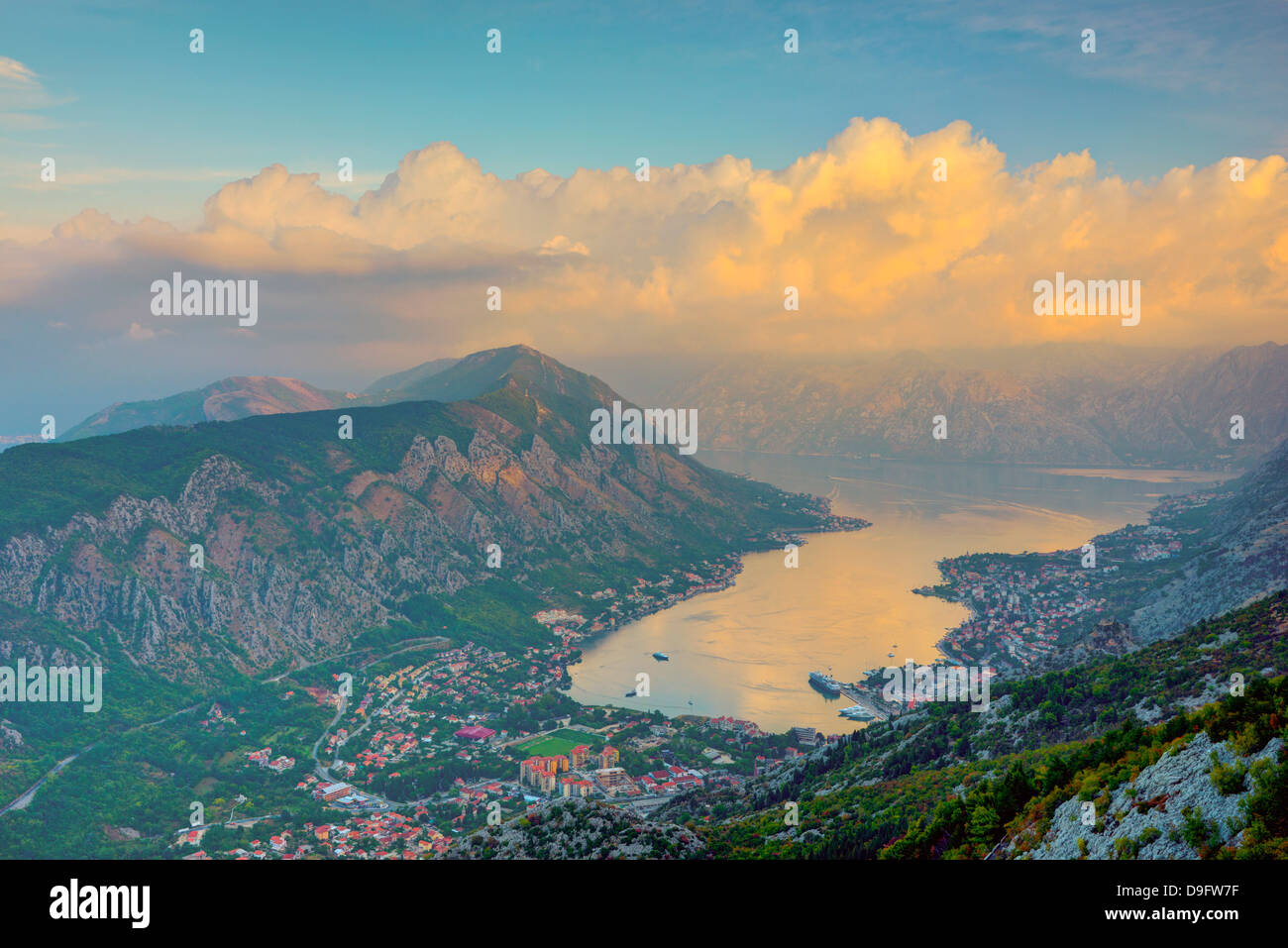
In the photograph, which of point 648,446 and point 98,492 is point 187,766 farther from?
point 648,446

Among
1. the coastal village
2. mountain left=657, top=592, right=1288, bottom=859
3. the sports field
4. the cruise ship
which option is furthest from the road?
the cruise ship

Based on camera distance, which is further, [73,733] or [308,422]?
[308,422]

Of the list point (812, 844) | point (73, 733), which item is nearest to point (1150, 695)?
point (812, 844)

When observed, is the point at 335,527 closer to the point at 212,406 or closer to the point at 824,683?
the point at 824,683

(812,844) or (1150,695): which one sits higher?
(1150,695)
